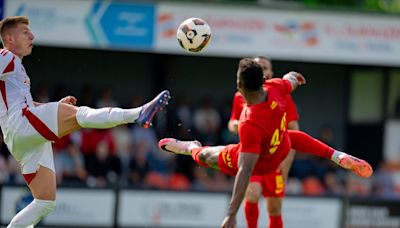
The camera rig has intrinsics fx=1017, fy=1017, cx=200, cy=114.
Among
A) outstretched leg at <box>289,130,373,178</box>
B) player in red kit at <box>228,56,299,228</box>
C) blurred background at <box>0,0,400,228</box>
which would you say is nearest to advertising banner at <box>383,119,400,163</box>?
blurred background at <box>0,0,400,228</box>

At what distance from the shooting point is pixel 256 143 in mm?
9320

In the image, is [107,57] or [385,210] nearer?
[385,210]

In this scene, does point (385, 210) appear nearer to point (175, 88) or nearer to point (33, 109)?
point (175, 88)

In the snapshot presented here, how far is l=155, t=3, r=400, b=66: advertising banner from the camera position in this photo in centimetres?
1819

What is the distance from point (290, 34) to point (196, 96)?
244cm

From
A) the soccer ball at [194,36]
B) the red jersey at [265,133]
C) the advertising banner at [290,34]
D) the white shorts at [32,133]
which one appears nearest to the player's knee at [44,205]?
the white shorts at [32,133]

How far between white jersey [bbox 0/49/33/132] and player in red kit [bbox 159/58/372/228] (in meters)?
1.78

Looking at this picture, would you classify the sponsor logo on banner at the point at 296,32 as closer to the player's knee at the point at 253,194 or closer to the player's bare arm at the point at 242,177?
the player's knee at the point at 253,194

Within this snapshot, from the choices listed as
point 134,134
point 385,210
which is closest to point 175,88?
point 134,134

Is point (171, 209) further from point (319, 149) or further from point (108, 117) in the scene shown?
point (108, 117)

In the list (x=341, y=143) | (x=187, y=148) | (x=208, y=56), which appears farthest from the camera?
(x=341, y=143)

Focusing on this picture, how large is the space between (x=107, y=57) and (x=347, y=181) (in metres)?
5.30

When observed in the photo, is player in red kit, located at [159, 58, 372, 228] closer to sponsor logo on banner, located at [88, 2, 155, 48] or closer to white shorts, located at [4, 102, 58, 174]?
white shorts, located at [4, 102, 58, 174]

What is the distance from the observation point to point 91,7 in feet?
58.1
